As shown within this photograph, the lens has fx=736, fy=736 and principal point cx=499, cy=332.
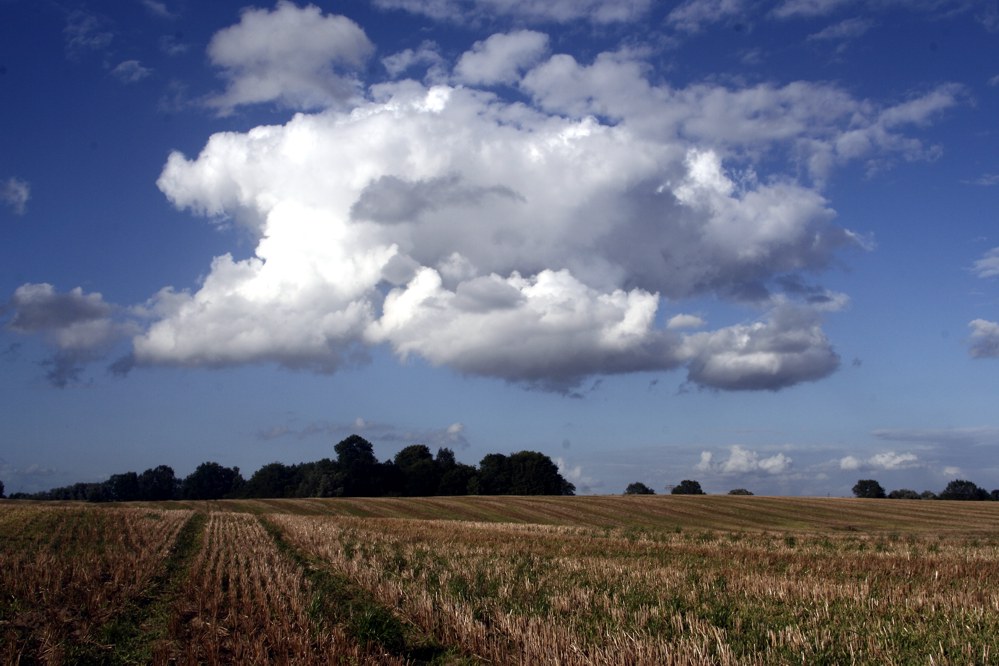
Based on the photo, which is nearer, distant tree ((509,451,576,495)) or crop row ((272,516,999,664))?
crop row ((272,516,999,664))

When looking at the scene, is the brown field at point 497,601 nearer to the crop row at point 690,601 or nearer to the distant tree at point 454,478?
the crop row at point 690,601

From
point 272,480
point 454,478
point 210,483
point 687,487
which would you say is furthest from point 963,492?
point 210,483

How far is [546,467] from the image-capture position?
151 m

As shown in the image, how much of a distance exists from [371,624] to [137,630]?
15.5 ft

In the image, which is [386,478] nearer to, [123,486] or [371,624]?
[123,486]

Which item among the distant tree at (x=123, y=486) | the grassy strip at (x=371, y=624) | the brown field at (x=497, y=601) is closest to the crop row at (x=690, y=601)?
the brown field at (x=497, y=601)

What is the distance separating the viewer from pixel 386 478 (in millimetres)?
147000

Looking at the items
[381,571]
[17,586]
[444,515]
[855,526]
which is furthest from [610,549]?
[444,515]

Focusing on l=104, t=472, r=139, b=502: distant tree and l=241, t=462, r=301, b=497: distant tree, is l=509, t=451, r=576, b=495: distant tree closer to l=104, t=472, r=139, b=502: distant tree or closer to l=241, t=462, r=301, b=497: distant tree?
l=241, t=462, r=301, b=497: distant tree

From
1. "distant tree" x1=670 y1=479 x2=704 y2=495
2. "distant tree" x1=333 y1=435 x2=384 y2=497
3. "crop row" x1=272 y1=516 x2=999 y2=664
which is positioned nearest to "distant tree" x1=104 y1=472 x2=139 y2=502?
"distant tree" x1=333 y1=435 x2=384 y2=497

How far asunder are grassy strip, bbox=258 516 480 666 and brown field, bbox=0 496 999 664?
6 centimetres

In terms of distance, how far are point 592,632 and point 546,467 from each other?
141m

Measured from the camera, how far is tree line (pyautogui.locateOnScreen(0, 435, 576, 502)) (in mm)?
143000

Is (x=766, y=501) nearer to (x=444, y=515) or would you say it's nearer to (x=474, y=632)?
(x=444, y=515)
